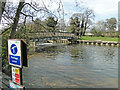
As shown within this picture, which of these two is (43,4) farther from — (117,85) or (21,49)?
(117,85)

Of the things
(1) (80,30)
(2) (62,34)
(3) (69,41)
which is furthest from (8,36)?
(1) (80,30)

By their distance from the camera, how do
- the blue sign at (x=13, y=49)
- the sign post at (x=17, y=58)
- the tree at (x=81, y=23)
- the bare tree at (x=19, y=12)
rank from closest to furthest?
1. the sign post at (x=17, y=58)
2. the blue sign at (x=13, y=49)
3. the bare tree at (x=19, y=12)
4. the tree at (x=81, y=23)

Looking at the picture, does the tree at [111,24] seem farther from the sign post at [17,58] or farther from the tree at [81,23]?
the sign post at [17,58]

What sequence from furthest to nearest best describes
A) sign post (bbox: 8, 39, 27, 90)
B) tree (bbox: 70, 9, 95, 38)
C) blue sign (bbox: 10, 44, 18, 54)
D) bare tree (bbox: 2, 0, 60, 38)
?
1. tree (bbox: 70, 9, 95, 38)
2. bare tree (bbox: 2, 0, 60, 38)
3. blue sign (bbox: 10, 44, 18, 54)
4. sign post (bbox: 8, 39, 27, 90)

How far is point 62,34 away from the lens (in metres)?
35.3

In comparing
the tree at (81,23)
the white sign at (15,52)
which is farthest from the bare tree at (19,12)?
the tree at (81,23)

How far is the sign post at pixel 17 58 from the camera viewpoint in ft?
10.5

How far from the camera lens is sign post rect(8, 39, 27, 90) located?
321 centimetres

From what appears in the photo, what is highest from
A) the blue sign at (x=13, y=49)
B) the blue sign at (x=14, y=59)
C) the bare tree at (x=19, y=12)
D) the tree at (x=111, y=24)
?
the tree at (x=111, y=24)

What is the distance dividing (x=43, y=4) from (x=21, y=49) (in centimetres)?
531

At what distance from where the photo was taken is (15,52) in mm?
3328

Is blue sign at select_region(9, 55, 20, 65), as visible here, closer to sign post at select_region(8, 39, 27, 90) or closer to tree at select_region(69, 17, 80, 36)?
sign post at select_region(8, 39, 27, 90)

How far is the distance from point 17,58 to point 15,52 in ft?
0.49

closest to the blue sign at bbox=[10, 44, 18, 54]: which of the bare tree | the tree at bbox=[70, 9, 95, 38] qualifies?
the bare tree
